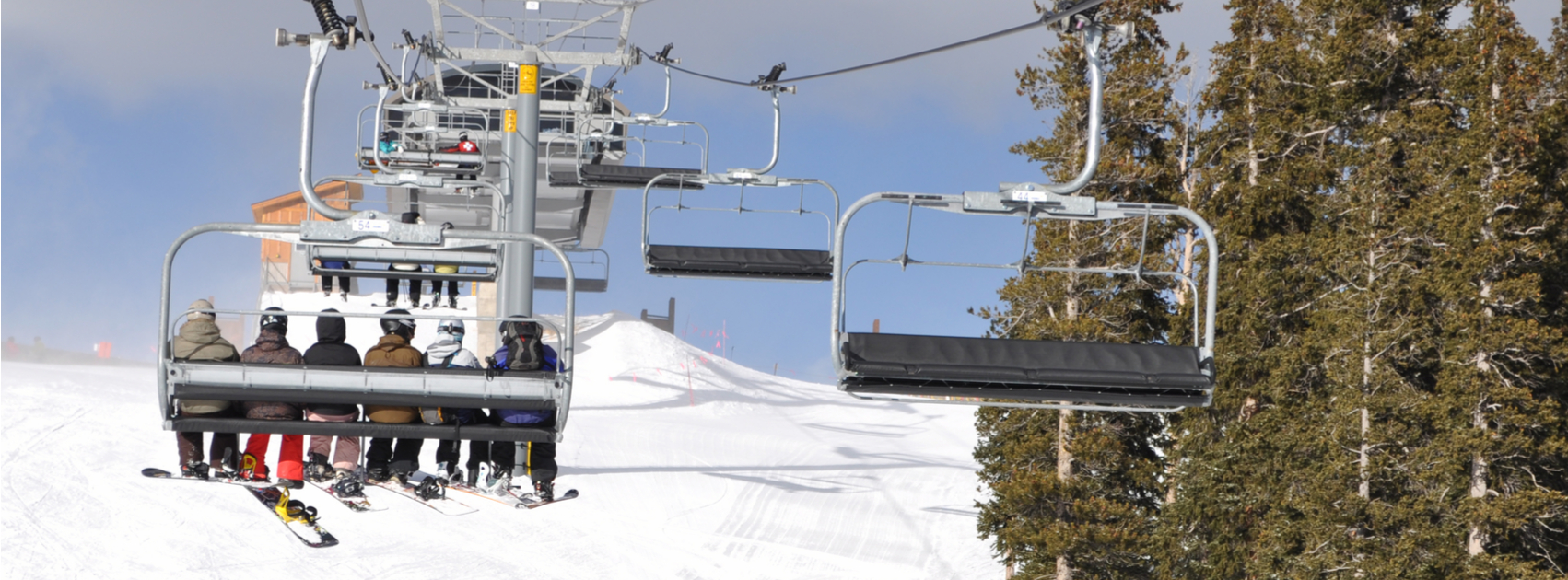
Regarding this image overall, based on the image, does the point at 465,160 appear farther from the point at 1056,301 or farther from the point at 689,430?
the point at 689,430

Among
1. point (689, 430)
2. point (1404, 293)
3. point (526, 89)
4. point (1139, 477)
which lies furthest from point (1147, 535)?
point (689, 430)

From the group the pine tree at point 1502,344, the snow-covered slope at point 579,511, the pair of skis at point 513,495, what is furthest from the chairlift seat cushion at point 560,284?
the pine tree at point 1502,344

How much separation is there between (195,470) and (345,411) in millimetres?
2091

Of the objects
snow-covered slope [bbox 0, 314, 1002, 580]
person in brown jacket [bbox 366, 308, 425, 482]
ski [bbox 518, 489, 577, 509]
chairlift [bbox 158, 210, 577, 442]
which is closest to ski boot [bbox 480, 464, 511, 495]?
ski [bbox 518, 489, 577, 509]

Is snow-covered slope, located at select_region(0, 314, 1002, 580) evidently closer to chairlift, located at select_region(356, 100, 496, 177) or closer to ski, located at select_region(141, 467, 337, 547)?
ski, located at select_region(141, 467, 337, 547)

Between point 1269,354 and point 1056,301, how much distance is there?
155 inches

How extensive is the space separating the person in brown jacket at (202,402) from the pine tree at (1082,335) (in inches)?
439

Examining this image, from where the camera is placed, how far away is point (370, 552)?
18.3 metres

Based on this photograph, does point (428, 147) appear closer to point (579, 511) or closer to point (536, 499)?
point (579, 511)

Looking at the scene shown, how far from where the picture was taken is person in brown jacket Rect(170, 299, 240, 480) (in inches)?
330

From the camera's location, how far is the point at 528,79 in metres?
18.3

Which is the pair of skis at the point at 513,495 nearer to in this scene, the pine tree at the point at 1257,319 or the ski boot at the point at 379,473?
the ski boot at the point at 379,473

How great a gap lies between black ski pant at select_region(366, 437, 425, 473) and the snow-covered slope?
7852 mm

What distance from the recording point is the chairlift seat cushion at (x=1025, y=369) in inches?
287
